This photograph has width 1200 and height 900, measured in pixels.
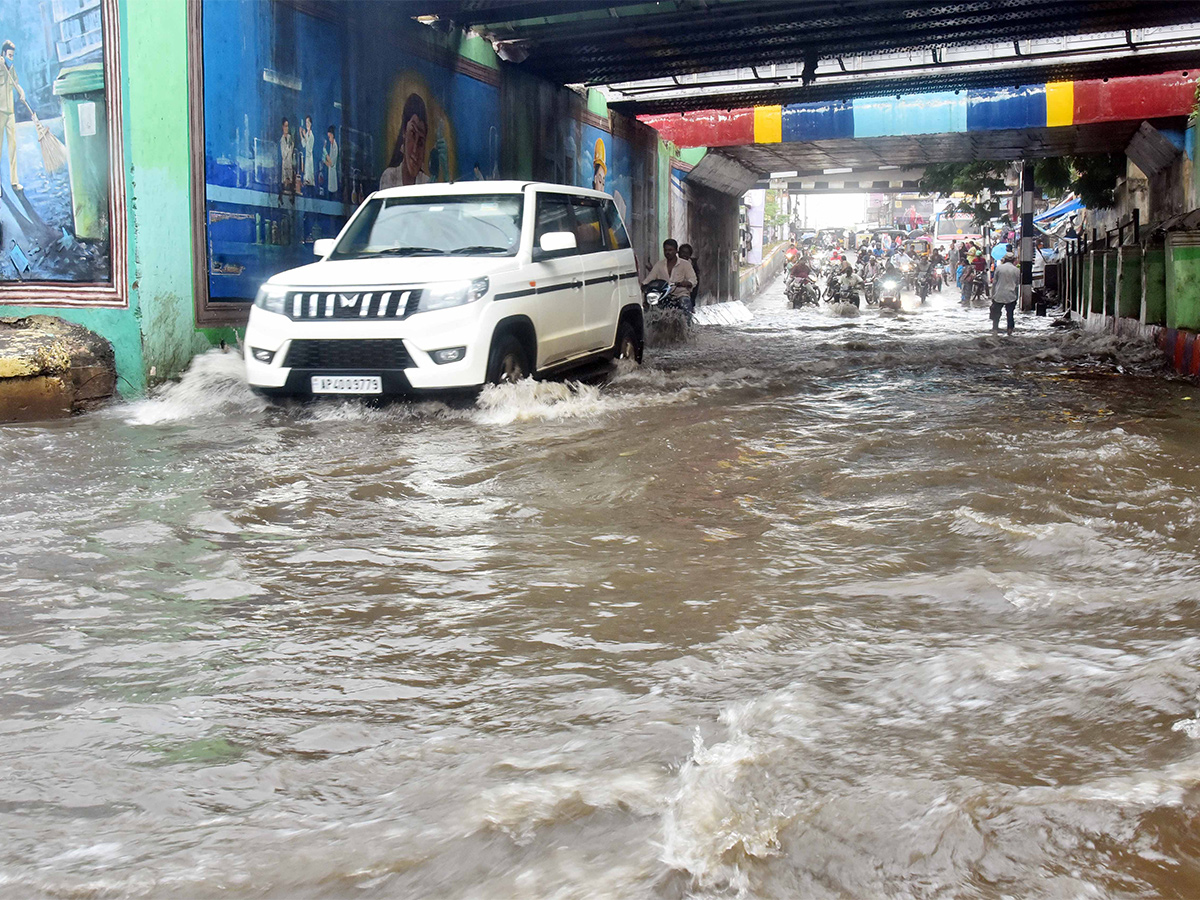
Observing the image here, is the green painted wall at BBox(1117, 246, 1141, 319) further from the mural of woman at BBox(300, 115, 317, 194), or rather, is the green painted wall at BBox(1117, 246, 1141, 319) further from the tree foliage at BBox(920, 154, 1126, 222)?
the mural of woman at BBox(300, 115, 317, 194)

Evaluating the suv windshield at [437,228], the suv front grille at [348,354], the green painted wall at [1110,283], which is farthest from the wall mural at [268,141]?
the green painted wall at [1110,283]

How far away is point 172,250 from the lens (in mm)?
9750

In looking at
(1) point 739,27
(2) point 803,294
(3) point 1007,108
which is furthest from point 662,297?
(2) point 803,294

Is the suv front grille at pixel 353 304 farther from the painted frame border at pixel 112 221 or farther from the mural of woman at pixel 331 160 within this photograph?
Result: the mural of woman at pixel 331 160

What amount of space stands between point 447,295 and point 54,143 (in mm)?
4223

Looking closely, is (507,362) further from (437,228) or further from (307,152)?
(307,152)

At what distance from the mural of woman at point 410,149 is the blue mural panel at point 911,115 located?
9868 millimetres

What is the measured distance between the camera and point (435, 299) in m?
8.00

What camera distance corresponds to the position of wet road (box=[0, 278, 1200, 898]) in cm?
235

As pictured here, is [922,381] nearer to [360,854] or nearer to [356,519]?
[356,519]

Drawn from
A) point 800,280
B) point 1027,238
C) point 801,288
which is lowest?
point 801,288

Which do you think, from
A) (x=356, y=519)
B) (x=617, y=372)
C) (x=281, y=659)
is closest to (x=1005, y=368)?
(x=617, y=372)

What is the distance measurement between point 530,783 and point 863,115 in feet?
64.6

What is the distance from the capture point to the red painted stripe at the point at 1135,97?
18250 mm
